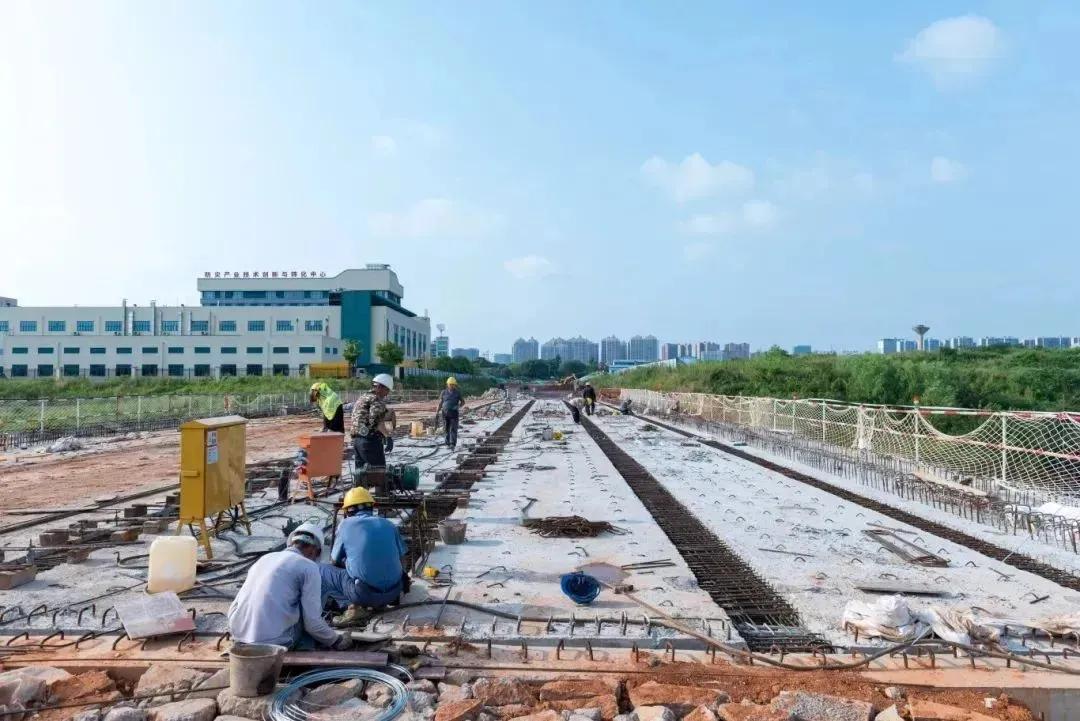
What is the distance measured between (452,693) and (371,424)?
510 cm

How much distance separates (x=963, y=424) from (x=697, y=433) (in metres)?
8.13

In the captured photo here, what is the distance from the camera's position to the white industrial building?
60.8m

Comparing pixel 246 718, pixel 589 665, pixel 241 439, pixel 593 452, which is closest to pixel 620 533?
pixel 589 665

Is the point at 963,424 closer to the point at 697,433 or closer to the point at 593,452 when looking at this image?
the point at 697,433

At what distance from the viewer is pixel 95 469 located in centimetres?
1394

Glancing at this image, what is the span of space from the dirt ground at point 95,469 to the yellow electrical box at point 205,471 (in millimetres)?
4445

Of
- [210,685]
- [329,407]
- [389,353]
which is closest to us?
[210,685]

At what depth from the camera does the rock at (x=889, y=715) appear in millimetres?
3467

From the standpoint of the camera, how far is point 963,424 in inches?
809

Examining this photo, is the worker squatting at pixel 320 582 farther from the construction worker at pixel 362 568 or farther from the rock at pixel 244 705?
the rock at pixel 244 705

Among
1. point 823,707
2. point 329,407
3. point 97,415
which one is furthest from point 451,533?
point 97,415

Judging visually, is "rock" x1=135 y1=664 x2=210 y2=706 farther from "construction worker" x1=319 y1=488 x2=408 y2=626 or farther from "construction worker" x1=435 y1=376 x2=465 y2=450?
"construction worker" x1=435 y1=376 x2=465 y2=450

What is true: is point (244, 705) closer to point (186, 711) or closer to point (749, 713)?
point (186, 711)

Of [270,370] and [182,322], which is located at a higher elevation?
[182,322]
